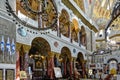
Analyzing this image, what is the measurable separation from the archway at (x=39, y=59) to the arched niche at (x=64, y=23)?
2519 mm

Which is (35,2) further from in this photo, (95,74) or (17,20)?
(95,74)

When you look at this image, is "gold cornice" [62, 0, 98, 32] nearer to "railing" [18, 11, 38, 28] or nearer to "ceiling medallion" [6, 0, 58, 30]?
"ceiling medallion" [6, 0, 58, 30]

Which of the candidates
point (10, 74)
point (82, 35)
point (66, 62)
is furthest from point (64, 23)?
point (10, 74)

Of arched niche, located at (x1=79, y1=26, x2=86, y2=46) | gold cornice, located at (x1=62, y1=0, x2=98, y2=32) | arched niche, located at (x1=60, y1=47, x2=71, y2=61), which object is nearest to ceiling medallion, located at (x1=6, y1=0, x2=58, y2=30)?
gold cornice, located at (x1=62, y1=0, x2=98, y2=32)

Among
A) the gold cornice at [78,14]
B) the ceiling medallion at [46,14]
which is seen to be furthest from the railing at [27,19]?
the gold cornice at [78,14]

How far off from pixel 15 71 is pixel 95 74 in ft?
→ 61.0

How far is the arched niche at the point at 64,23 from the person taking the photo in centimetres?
2095

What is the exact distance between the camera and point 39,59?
2228cm

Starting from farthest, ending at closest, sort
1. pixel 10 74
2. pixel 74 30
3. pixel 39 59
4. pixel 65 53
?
pixel 74 30, pixel 65 53, pixel 39 59, pixel 10 74

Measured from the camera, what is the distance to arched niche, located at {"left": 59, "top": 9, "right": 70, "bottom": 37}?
68.7 feet

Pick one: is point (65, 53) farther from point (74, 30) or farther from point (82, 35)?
point (82, 35)

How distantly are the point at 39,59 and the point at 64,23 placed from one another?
344cm

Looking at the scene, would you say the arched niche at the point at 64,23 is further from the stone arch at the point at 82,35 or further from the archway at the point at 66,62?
the stone arch at the point at 82,35

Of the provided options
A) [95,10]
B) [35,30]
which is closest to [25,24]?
[35,30]
